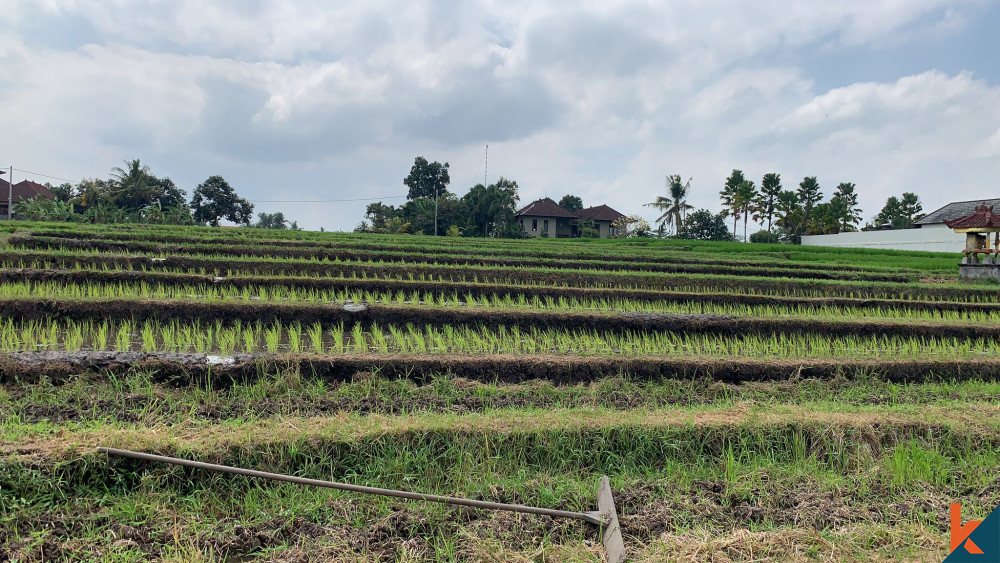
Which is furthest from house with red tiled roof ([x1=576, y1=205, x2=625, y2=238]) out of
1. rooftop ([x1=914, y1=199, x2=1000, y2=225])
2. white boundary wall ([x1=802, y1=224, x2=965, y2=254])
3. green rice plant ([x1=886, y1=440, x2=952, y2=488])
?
green rice plant ([x1=886, y1=440, x2=952, y2=488])

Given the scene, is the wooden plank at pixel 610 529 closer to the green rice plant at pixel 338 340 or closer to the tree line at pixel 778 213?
the green rice plant at pixel 338 340

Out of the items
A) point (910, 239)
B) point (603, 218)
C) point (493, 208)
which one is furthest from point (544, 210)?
point (910, 239)

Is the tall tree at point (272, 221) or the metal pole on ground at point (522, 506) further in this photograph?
the tall tree at point (272, 221)

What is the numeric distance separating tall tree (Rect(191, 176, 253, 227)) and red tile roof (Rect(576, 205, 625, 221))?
2824 cm

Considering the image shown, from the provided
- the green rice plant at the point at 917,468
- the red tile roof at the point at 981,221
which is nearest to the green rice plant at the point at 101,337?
the green rice plant at the point at 917,468

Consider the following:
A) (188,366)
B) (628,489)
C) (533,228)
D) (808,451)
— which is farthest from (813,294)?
(533,228)

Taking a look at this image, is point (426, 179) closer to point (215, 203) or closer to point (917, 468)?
point (215, 203)

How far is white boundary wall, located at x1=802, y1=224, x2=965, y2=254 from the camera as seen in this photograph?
93.3 feet

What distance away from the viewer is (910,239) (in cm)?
3053

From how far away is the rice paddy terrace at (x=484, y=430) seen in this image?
259 centimetres

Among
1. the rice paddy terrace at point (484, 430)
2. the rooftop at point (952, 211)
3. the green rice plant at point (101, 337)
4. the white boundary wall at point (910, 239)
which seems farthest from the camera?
the rooftop at point (952, 211)

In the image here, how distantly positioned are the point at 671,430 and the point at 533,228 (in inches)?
1709

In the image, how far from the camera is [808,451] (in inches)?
149

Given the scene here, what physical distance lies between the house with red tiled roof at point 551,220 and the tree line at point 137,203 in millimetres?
21544
